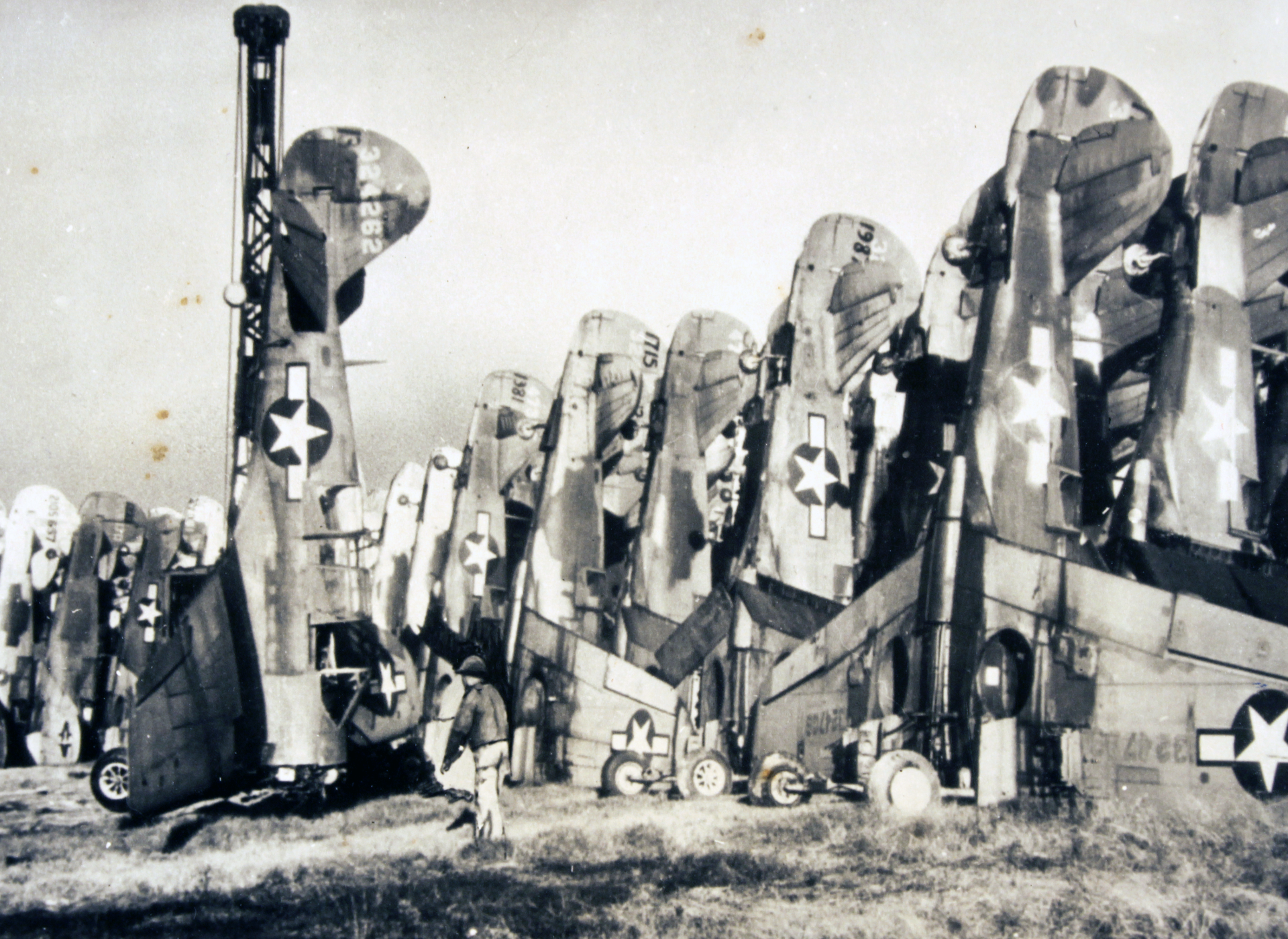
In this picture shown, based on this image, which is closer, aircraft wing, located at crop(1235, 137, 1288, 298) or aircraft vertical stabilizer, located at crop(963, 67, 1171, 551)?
aircraft vertical stabilizer, located at crop(963, 67, 1171, 551)

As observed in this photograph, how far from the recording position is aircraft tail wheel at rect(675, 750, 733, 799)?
1652cm

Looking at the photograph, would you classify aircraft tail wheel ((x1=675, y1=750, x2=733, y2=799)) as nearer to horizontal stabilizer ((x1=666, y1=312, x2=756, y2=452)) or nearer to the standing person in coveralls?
the standing person in coveralls

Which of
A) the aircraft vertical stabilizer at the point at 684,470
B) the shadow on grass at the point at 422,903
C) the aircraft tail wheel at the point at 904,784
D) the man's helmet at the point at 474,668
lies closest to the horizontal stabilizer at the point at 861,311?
the aircraft vertical stabilizer at the point at 684,470

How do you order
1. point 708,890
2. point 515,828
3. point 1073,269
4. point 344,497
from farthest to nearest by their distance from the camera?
point 344,497 → point 1073,269 → point 515,828 → point 708,890

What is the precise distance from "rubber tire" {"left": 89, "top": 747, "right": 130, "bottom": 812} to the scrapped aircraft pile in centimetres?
26

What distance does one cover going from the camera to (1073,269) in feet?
53.3

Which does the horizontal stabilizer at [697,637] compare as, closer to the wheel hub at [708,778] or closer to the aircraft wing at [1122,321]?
the wheel hub at [708,778]

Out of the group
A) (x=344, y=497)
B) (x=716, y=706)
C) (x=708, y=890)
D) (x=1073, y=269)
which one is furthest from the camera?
(x=716, y=706)

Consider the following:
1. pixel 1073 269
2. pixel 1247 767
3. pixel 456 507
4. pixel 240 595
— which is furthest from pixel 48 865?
pixel 456 507

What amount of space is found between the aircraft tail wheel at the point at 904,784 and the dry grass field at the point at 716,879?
0.36 metres

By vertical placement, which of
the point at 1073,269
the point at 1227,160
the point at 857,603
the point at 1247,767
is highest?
the point at 1227,160

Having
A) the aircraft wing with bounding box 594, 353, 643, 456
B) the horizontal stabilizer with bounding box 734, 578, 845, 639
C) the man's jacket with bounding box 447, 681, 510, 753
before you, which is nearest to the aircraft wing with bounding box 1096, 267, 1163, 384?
the horizontal stabilizer with bounding box 734, 578, 845, 639

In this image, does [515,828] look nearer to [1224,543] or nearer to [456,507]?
[1224,543]

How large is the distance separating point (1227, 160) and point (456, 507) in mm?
18713
